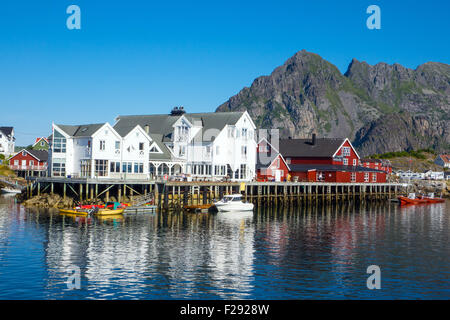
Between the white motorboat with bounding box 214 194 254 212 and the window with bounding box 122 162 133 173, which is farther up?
the window with bounding box 122 162 133 173

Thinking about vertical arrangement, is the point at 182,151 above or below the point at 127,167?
above

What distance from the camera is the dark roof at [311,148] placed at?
97000 mm

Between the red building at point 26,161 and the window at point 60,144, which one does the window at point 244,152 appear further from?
the red building at point 26,161

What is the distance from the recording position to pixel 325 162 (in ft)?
316

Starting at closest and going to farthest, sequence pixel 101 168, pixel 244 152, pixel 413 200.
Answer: pixel 101 168
pixel 244 152
pixel 413 200

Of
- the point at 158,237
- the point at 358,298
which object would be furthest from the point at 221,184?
the point at 358,298

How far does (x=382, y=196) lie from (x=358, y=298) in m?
77.0

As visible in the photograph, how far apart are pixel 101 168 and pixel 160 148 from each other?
12.1 metres

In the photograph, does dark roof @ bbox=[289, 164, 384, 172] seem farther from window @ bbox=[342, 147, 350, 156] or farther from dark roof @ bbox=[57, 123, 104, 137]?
dark roof @ bbox=[57, 123, 104, 137]

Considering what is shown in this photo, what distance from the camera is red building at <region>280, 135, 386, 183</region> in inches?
3620

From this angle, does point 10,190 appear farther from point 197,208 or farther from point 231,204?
point 231,204

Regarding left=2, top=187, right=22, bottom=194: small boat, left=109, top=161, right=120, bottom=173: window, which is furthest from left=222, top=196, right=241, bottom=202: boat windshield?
left=2, top=187, right=22, bottom=194: small boat

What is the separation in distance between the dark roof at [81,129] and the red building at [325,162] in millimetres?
37846

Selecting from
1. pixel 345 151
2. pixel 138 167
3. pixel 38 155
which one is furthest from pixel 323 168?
pixel 38 155
